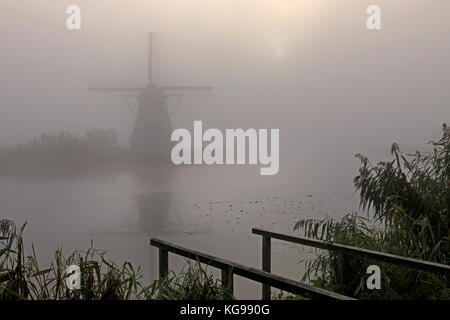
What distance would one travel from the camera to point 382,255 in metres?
2.60

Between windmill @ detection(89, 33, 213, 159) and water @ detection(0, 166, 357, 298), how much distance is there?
13 cm

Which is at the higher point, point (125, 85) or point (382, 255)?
point (125, 85)

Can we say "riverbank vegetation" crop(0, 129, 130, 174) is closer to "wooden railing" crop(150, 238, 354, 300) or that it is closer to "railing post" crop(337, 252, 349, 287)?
"wooden railing" crop(150, 238, 354, 300)

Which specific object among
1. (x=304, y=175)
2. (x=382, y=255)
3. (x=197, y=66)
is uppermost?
(x=197, y=66)

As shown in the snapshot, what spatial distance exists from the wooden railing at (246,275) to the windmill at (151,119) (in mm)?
598

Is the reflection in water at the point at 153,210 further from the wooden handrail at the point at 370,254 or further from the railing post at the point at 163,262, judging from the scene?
the wooden handrail at the point at 370,254

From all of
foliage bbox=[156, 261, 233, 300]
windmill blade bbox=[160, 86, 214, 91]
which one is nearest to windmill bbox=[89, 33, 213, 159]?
windmill blade bbox=[160, 86, 214, 91]

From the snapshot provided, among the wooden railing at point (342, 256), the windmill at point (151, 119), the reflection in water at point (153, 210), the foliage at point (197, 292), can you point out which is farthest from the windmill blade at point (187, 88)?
the foliage at point (197, 292)

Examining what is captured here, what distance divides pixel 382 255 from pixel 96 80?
5.95ft

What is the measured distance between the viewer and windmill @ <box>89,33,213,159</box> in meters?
3.24

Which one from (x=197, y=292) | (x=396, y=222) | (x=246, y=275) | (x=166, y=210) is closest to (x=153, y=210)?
(x=166, y=210)

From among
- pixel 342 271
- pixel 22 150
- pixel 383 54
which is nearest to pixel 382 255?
pixel 342 271

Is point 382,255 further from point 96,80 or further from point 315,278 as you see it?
point 96,80
